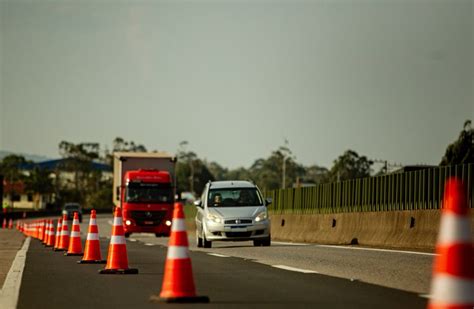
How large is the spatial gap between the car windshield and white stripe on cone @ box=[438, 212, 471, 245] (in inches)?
854

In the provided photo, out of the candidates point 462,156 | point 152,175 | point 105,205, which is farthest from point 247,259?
point 105,205

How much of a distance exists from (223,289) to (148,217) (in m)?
33.0

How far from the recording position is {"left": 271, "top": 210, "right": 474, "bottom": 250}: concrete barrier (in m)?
24.0

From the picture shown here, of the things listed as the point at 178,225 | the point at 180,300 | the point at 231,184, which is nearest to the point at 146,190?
the point at 231,184

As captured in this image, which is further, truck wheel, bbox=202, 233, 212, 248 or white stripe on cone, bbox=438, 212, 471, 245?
truck wheel, bbox=202, 233, 212, 248

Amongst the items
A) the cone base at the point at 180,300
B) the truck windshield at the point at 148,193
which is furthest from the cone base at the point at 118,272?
→ the truck windshield at the point at 148,193

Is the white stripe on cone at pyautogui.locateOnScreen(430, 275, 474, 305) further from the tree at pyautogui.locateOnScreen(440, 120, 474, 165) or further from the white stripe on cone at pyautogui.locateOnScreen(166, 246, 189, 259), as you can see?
the tree at pyautogui.locateOnScreen(440, 120, 474, 165)

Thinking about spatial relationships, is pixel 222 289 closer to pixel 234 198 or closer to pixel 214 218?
pixel 214 218

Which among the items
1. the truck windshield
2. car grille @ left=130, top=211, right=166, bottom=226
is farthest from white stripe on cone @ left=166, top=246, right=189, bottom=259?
car grille @ left=130, top=211, right=166, bottom=226

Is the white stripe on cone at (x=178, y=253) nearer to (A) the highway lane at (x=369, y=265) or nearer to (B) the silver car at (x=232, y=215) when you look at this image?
(A) the highway lane at (x=369, y=265)

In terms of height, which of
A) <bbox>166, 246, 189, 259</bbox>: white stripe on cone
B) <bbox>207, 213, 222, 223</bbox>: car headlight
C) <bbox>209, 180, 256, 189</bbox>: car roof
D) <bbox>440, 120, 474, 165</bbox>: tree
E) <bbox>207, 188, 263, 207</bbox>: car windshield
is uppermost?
<bbox>440, 120, 474, 165</bbox>: tree

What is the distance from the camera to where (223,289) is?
12.0m

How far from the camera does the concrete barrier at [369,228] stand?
945 inches

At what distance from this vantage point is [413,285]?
12.3m
